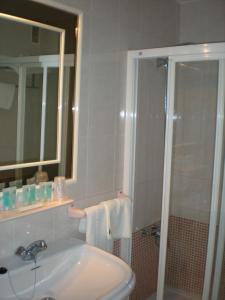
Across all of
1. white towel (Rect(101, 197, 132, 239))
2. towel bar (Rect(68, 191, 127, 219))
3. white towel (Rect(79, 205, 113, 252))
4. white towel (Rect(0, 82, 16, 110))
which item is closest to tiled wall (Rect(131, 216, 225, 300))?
white towel (Rect(101, 197, 132, 239))

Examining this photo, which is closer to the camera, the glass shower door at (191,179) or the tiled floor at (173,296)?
the glass shower door at (191,179)

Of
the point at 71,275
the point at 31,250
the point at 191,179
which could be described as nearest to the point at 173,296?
the point at 191,179

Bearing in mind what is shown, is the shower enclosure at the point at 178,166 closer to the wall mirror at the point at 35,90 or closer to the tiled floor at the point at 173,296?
the tiled floor at the point at 173,296


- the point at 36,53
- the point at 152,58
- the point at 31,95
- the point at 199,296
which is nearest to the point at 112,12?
the point at 152,58

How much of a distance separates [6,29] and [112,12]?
801mm

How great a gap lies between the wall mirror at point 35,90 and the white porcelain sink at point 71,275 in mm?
375

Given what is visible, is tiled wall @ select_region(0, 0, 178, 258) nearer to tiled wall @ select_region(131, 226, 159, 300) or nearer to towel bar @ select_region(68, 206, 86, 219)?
towel bar @ select_region(68, 206, 86, 219)

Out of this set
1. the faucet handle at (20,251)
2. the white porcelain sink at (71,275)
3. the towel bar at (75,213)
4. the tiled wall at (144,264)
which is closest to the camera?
the white porcelain sink at (71,275)

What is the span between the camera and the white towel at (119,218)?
207 centimetres

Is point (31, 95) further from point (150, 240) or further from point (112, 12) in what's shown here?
point (150, 240)

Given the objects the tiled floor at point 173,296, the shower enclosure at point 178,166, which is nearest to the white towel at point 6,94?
the shower enclosure at point 178,166

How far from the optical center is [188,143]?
2676 millimetres

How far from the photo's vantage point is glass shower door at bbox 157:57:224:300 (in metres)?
2.36

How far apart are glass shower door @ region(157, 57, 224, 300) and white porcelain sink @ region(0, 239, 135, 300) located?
885mm
